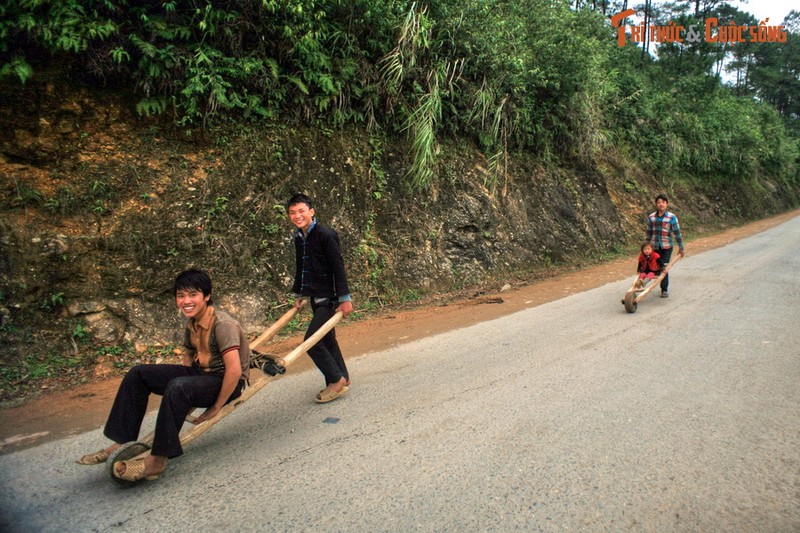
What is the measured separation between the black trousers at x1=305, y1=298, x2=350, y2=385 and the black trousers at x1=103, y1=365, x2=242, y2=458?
1105mm

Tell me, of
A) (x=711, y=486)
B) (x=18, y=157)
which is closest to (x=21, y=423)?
(x=18, y=157)

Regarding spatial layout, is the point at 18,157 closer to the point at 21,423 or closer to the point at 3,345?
the point at 3,345

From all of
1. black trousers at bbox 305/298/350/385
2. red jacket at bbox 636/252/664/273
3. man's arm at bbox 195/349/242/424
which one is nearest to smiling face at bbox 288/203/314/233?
black trousers at bbox 305/298/350/385

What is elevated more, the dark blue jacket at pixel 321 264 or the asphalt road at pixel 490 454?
the dark blue jacket at pixel 321 264

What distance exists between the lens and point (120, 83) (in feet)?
21.8

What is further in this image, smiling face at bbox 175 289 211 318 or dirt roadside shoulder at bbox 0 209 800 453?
dirt roadside shoulder at bbox 0 209 800 453

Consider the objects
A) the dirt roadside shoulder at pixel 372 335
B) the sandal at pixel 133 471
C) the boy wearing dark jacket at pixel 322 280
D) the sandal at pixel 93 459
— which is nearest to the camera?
the sandal at pixel 133 471

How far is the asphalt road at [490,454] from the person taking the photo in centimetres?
259

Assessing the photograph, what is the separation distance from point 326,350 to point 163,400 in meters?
1.56

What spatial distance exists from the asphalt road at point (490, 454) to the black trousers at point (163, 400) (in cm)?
33

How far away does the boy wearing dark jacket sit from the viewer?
4.22 meters

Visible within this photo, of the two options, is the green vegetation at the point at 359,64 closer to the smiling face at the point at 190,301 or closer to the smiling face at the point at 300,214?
the smiling face at the point at 300,214

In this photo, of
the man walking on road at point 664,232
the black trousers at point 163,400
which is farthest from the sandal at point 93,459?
the man walking on road at point 664,232

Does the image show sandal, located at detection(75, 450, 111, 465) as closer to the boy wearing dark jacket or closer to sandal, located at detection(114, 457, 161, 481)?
sandal, located at detection(114, 457, 161, 481)
